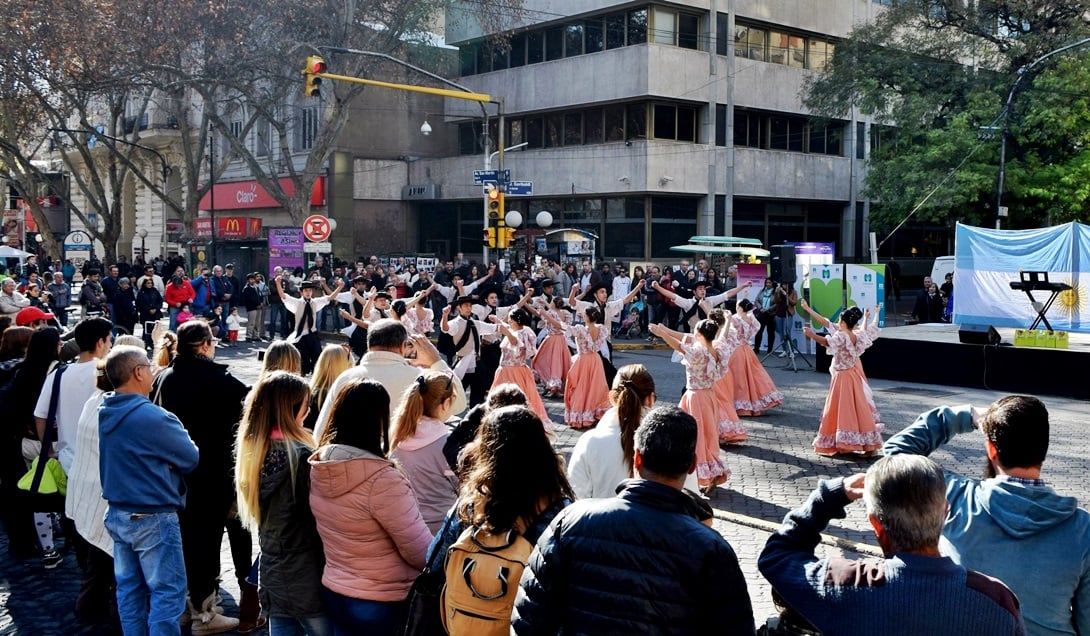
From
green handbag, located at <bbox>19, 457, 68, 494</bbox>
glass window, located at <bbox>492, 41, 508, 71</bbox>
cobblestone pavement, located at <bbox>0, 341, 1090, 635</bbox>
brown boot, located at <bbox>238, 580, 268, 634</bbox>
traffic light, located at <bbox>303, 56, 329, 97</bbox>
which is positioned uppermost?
glass window, located at <bbox>492, 41, 508, 71</bbox>

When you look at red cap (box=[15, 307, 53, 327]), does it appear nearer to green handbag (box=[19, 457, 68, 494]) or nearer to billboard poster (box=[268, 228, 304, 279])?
green handbag (box=[19, 457, 68, 494])

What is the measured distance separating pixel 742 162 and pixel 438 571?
34.4 meters

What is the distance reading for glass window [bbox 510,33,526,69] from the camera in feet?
128

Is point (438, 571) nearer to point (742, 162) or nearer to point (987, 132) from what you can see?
point (987, 132)

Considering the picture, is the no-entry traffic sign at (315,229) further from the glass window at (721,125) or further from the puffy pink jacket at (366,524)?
the puffy pink jacket at (366,524)

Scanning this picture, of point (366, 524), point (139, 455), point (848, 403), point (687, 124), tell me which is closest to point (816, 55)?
point (687, 124)

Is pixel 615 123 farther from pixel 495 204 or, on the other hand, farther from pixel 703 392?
pixel 703 392

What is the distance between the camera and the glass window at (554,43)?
3747 cm

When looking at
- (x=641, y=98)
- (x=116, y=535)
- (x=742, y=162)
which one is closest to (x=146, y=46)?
(x=641, y=98)

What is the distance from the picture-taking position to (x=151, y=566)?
4984 mm

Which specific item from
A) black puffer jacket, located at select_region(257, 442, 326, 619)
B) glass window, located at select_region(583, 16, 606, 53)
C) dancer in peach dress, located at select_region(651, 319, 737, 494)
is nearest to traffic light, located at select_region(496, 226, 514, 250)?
glass window, located at select_region(583, 16, 606, 53)

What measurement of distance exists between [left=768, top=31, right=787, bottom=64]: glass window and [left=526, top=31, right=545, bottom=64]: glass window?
8456 mm

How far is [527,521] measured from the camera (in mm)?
3553

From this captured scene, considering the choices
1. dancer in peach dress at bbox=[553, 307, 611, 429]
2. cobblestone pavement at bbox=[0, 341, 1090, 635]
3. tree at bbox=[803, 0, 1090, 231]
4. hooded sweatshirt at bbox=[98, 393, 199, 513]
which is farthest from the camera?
tree at bbox=[803, 0, 1090, 231]
